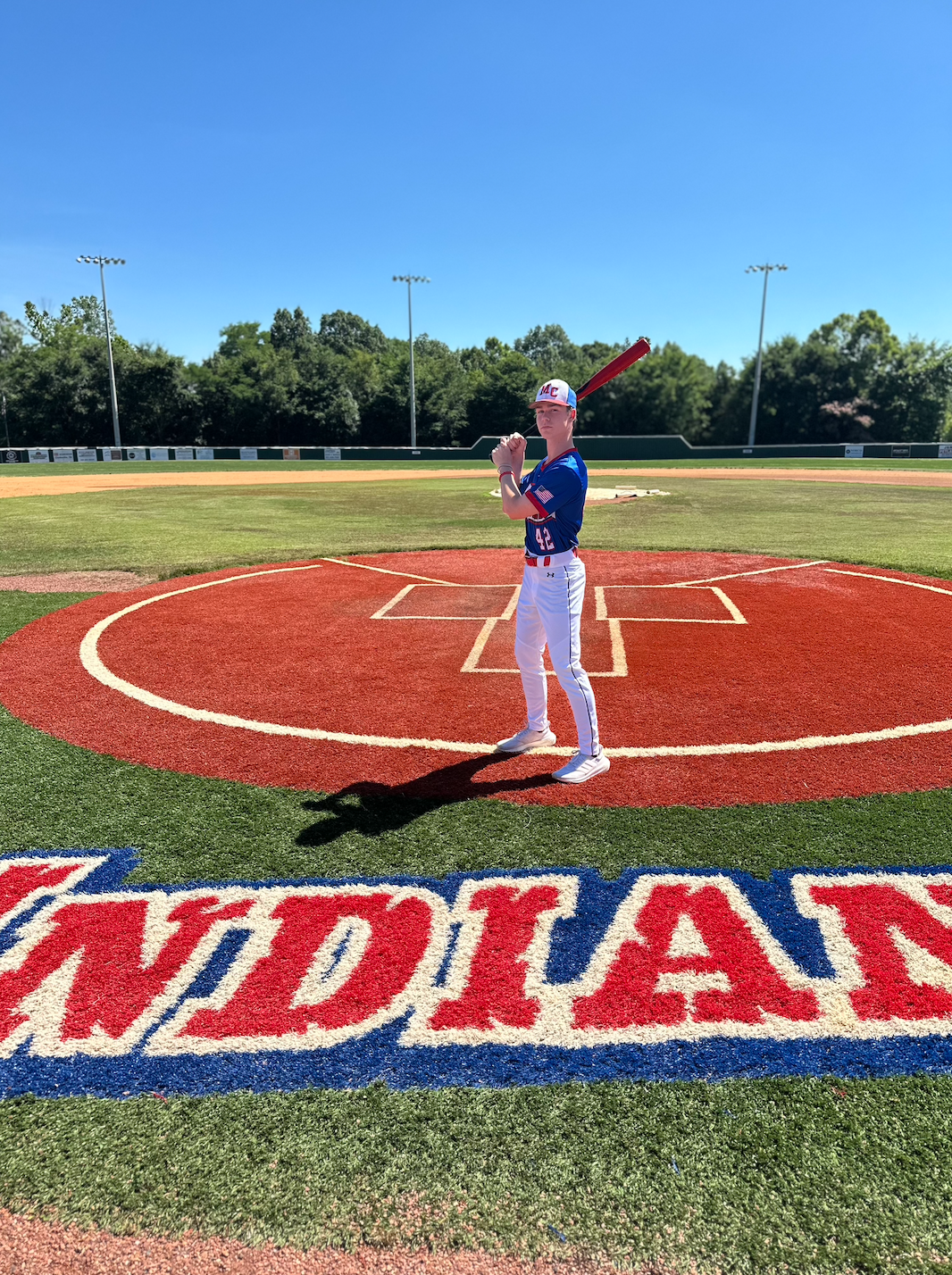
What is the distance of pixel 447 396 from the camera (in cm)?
6850

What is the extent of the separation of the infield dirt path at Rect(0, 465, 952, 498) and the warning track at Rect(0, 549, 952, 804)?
932 inches

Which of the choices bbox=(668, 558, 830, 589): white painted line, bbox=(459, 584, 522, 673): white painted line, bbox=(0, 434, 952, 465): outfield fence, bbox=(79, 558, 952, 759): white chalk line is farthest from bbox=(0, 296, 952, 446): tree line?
bbox=(79, 558, 952, 759): white chalk line

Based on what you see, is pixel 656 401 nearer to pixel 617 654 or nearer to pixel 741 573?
pixel 741 573

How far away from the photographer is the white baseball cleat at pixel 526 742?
574 cm

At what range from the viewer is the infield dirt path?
109 feet

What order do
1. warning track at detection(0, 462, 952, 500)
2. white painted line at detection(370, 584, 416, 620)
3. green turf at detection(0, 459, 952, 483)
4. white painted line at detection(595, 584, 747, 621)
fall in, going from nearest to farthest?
1. white painted line at detection(595, 584, 747, 621)
2. white painted line at detection(370, 584, 416, 620)
3. warning track at detection(0, 462, 952, 500)
4. green turf at detection(0, 459, 952, 483)

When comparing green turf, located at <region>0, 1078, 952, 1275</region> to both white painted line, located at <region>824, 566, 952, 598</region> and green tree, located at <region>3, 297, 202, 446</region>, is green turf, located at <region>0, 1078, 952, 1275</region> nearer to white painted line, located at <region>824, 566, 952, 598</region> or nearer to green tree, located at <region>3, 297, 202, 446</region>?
white painted line, located at <region>824, 566, 952, 598</region>

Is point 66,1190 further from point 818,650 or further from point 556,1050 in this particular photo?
point 818,650

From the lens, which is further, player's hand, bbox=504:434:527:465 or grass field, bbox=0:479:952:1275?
player's hand, bbox=504:434:527:465

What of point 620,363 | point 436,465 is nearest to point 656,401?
point 436,465

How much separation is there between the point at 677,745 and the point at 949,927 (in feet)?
7.38

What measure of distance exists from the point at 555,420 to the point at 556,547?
2.62 ft

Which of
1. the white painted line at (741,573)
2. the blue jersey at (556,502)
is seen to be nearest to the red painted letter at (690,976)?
the blue jersey at (556,502)

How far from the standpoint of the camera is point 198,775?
5348mm
